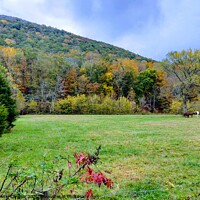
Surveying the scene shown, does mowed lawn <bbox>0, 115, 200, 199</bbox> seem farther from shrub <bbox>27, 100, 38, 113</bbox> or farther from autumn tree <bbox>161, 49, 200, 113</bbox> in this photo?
shrub <bbox>27, 100, 38, 113</bbox>

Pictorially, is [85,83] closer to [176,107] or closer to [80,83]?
[80,83]

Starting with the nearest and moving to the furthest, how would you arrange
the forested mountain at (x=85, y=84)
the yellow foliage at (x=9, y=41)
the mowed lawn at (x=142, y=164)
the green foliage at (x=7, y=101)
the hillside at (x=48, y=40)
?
the mowed lawn at (x=142, y=164) → the green foliage at (x=7, y=101) → the forested mountain at (x=85, y=84) → the yellow foliage at (x=9, y=41) → the hillside at (x=48, y=40)

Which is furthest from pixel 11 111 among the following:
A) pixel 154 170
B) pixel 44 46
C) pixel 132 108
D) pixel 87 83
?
pixel 44 46

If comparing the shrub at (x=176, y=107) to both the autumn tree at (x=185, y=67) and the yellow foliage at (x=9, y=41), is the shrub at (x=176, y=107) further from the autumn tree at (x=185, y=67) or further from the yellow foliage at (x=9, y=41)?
the yellow foliage at (x=9, y=41)

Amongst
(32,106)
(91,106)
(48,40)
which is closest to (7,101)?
(32,106)

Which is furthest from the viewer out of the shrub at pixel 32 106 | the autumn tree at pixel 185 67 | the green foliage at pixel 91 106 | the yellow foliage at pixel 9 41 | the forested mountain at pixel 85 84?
the yellow foliage at pixel 9 41

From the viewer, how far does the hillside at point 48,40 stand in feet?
153

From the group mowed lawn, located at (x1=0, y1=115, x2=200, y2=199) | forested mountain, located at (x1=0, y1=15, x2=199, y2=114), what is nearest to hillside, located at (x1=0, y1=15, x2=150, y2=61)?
forested mountain, located at (x1=0, y1=15, x2=199, y2=114)

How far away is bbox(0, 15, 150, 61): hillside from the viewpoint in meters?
46.7

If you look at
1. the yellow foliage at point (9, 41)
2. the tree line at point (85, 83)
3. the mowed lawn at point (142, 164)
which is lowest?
the mowed lawn at point (142, 164)

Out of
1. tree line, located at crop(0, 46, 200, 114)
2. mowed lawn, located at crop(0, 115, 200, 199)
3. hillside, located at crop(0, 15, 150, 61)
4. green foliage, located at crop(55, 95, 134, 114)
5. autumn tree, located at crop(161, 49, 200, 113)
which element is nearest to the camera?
mowed lawn, located at crop(0, 115, 200, 199)

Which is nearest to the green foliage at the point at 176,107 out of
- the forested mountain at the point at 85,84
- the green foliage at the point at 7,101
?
the forested mountain at the point at 85,84

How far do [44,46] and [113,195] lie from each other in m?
48.4

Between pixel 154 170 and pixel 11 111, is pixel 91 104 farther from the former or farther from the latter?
pixel 154 170
